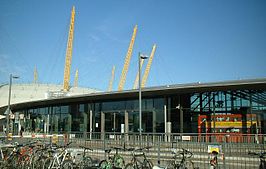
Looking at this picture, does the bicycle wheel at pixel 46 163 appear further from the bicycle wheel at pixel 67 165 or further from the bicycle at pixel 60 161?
the bicycle wheel at pixel 67 165

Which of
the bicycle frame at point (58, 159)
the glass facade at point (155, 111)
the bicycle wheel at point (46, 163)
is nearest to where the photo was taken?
the bicycle frame at point (58, 159)

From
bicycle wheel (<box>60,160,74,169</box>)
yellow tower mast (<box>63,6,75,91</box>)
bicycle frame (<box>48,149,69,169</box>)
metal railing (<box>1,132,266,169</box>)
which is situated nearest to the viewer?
bicycle wheel (<box>60,160,74,169</box>)

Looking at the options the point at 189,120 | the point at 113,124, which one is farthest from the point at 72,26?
the point at 189,120

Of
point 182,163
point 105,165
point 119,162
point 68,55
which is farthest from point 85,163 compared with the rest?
point 68,55

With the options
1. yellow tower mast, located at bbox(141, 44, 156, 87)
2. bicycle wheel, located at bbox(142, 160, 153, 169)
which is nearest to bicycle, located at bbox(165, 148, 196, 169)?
bicycle wheel, located at bbox(142, 160, 153, 169)

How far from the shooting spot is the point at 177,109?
2492cm

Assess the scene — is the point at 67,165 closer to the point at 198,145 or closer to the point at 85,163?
the point at 85,163

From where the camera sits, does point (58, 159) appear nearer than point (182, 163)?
No

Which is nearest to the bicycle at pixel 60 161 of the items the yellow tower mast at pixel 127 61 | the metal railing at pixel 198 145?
the metal railing at pixel 198 145

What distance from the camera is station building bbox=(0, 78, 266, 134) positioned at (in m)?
21.7

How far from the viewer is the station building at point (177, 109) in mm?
21703

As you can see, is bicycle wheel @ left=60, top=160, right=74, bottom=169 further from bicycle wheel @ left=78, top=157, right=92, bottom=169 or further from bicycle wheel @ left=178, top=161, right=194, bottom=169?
bicycle wheel @ left=178, top=161, right=194, bottom=169

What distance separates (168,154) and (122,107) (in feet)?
55.3

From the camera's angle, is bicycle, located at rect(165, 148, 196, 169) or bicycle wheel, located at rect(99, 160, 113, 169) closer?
bicycle, located at rect(165, 148, 196, 169)
